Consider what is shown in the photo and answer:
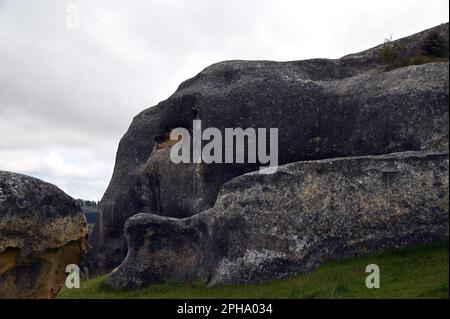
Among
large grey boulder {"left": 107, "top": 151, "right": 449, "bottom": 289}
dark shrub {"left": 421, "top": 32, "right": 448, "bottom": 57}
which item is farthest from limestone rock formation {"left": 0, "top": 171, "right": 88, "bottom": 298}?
dark shrub {"left": 421, "top": 32, "right": 448, "bottom": 57}

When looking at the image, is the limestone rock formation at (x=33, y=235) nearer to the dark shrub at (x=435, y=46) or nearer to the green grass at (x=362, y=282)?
the green grass at (x=362, y=282)

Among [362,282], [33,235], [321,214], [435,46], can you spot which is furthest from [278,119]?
[362,282]

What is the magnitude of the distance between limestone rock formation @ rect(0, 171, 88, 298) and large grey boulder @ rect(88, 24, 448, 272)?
956 centimetres

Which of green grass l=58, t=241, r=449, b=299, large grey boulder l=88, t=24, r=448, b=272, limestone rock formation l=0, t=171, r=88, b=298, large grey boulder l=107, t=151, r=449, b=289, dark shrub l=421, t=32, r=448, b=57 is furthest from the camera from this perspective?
dark shrub l=421, t=32, r=448, b=57

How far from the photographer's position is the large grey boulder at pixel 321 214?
74.8 feet

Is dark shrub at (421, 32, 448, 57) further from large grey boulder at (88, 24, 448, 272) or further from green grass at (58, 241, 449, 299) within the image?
green grass at (58, 241, 449, 299)

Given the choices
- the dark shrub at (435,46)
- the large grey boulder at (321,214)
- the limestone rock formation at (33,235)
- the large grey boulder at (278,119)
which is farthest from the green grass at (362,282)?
the dark shrub at (435,46)

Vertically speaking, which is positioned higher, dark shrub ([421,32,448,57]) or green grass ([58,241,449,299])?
dark shrub ([421,32,448,57])

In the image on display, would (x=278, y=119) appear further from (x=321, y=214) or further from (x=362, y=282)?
(x=362, y=282)

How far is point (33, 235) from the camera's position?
26.7 metres

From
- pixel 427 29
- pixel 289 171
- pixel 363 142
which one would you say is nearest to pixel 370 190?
pixel 289 171

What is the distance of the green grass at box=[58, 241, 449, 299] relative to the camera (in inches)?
722
